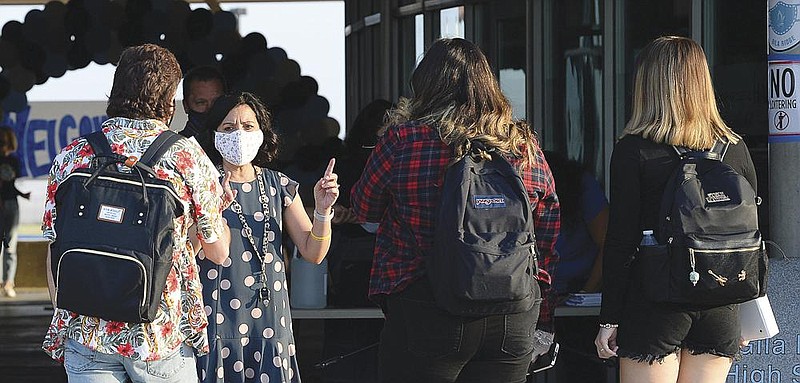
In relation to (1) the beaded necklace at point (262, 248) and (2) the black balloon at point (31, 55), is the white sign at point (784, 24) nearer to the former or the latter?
(1) the beaded necklace at point (262, 248)

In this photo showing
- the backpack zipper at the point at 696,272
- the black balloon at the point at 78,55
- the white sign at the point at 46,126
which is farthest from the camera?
the white sign at the point at 46,126

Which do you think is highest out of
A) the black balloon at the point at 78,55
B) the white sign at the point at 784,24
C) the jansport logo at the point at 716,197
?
the black balloon at the point at 78,55

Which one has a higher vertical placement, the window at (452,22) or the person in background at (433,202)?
the window at (452,22)

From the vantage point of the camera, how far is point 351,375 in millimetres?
5445

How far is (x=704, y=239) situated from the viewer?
325cm

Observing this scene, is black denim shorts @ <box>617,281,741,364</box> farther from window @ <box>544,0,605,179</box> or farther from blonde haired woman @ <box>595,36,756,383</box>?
window @ <box>544,0,605,179</box>

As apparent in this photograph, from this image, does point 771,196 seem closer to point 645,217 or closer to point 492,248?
point 645,217

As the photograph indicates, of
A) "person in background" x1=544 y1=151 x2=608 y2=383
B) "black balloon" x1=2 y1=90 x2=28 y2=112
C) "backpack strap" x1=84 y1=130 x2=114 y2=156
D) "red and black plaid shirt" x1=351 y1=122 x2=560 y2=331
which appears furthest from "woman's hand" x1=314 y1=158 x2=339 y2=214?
"black balloon" x1=2 y1=90 x2=28 y2=112

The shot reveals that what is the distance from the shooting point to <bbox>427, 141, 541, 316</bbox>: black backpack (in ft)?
9.77

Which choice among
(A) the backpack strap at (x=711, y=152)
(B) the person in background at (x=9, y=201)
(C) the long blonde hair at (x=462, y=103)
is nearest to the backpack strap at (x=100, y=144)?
(C) the long blonde hair at (x=462, y=103)

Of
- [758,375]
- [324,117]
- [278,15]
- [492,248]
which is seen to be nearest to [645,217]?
→ [492,248]

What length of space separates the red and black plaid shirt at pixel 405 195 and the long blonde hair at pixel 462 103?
0.14ft

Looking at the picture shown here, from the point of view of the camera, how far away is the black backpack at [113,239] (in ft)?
9.14

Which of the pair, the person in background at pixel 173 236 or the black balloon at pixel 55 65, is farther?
the black balloon at pixel 55 65
